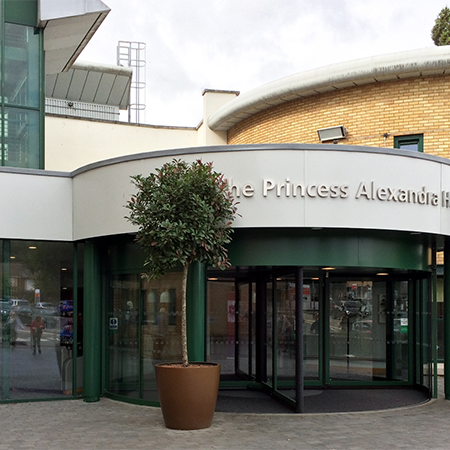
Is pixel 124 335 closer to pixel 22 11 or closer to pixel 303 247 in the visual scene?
pixel 303 247

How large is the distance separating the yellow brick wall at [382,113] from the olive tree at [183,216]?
824 cm

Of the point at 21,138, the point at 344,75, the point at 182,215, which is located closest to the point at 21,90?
the point at 21,138

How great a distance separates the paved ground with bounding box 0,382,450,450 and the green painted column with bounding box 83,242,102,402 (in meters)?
0.52

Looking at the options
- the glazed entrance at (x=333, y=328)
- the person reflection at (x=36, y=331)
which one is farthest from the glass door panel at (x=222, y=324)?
the person reflection at (x=36, y=331)

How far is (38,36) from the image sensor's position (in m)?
14.6

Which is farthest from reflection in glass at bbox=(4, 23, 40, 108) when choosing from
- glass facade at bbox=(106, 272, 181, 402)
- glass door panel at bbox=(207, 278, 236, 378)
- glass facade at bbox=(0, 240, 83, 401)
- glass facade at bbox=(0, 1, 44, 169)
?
glass door panel at bbox=(207, 278, 236, 378)

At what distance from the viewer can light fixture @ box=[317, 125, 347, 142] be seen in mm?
17859

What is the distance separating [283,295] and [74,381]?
4028 millimetres

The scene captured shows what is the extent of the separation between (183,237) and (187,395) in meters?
2.19

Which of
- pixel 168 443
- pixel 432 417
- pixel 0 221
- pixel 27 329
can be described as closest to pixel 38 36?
pixel 0 221

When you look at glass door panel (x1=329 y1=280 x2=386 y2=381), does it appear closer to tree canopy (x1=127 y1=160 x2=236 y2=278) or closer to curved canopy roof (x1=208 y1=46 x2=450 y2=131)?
tree canopy (x1=127 y1=160 x2=236 y2=278)

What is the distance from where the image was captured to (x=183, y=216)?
9.85m

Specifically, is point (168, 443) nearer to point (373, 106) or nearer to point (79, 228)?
point (79, 228)

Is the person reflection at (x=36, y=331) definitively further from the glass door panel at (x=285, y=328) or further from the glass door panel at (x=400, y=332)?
the glass door panel at (x=400, y=332)
